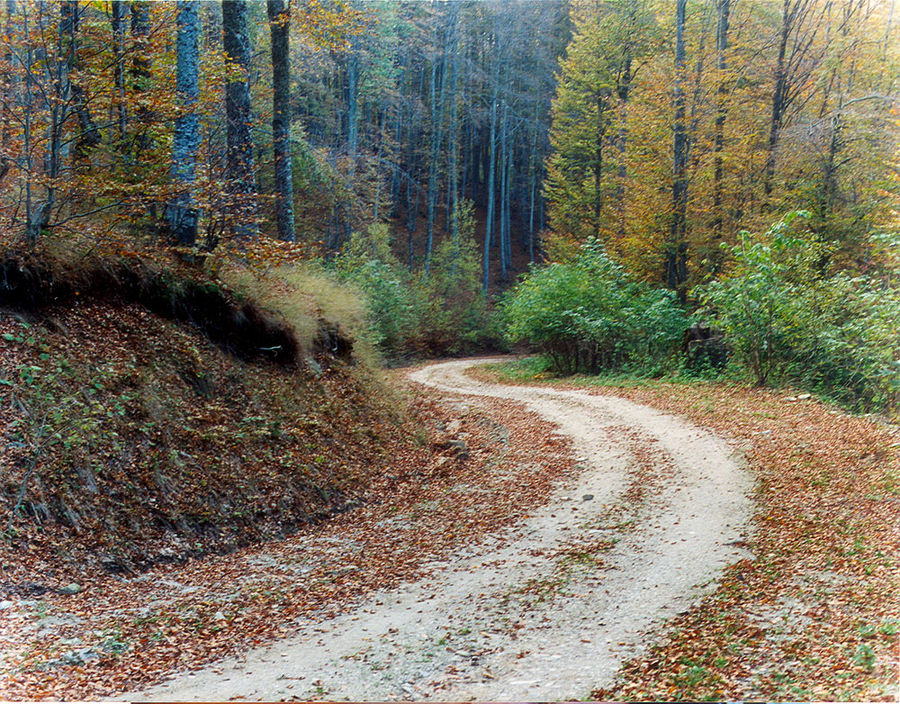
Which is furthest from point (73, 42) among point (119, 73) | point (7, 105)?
point (119, 73)

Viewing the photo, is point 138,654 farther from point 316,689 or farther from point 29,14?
point 29,14

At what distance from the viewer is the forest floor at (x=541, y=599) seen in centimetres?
402

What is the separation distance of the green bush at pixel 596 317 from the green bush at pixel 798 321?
10.8ft

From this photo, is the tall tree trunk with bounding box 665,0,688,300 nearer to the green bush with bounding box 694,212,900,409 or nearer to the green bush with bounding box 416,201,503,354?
the green bush with bounding box 694,212,900,409

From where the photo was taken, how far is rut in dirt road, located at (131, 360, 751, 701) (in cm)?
409

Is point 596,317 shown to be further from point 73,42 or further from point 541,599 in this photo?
point 73,42

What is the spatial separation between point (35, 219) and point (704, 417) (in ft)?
38.4

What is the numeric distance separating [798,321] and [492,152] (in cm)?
2638

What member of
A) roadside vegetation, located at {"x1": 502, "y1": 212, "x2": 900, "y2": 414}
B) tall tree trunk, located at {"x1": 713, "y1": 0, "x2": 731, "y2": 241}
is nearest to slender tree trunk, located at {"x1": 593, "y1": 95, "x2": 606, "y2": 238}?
roadside vegetation, located at {"x1": 502, "y1": 212, "x2": 900, "y2": 414}

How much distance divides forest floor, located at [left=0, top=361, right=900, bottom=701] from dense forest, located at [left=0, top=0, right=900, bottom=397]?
15.1 feet

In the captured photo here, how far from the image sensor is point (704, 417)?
12641 millimetres

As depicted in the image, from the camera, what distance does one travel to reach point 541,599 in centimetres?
548

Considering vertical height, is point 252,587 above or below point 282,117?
below

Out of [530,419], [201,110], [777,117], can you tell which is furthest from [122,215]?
[777,117]
